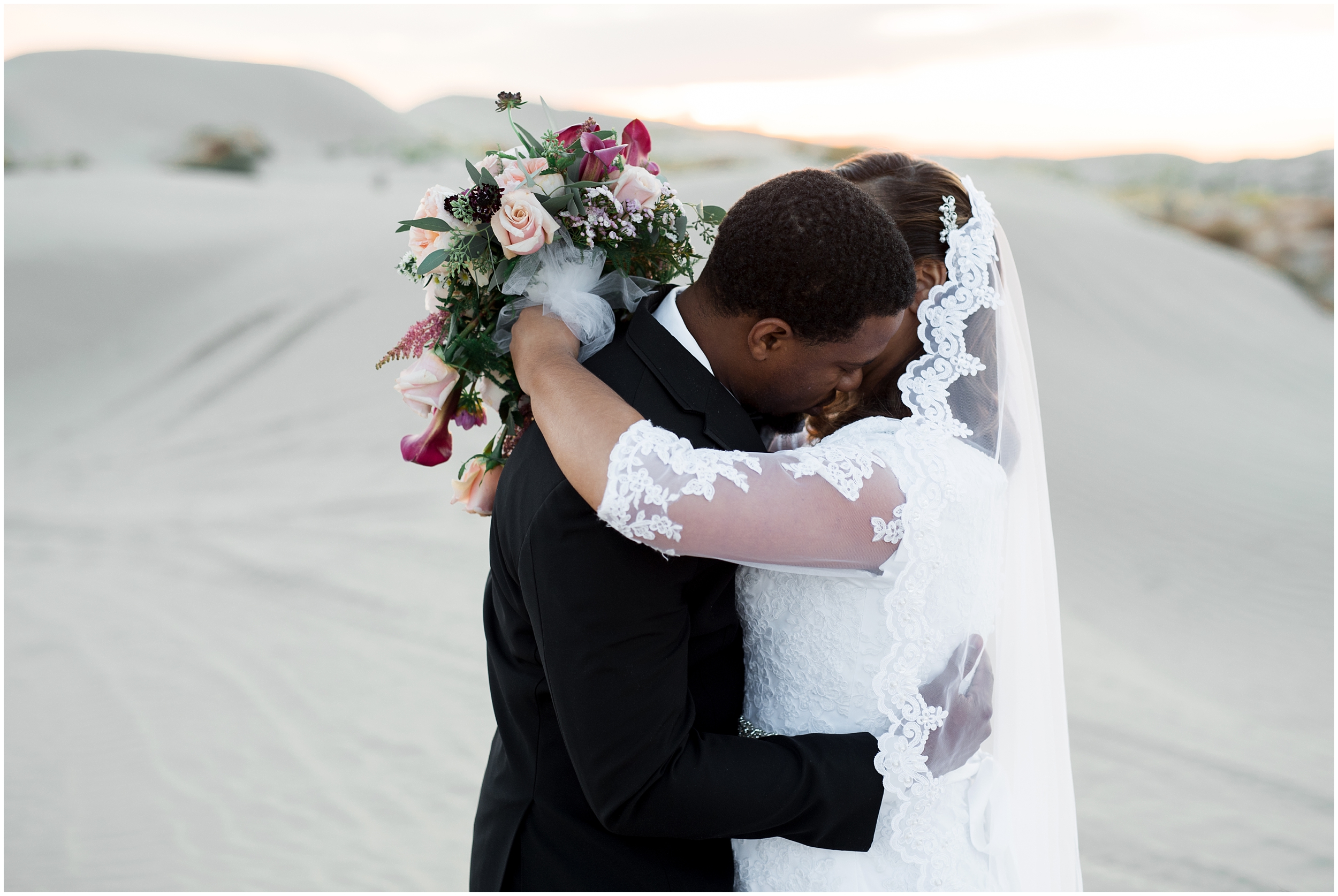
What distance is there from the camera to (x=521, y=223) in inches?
73.5

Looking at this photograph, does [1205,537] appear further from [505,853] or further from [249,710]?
[505,853]

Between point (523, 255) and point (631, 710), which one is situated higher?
point (523, 255)

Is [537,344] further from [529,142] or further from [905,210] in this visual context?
[905,210]

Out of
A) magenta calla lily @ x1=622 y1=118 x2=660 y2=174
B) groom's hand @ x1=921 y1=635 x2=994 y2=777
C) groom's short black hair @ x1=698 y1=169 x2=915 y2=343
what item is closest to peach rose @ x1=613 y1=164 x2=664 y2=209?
magenta calla lily @ x1=622 y1=118 x2=660 y2=174

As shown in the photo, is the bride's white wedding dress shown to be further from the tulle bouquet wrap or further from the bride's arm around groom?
the tulle bouquet wrap

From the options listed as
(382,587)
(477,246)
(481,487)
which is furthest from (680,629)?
(382,587)

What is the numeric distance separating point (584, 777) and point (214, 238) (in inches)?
918

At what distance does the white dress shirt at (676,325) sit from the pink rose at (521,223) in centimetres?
26

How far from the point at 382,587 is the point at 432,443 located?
18.2ft

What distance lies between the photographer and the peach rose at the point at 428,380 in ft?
6.81

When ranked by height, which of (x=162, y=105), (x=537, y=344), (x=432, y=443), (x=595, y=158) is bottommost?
(x=162, y=105)

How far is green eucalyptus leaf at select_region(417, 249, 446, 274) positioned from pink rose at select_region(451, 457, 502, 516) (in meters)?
0.48

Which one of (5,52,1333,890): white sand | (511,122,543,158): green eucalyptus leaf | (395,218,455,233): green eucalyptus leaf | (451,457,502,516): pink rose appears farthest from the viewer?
(5,52,1333,890): white sand

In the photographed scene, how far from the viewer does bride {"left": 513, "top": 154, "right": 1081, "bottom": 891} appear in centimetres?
161
